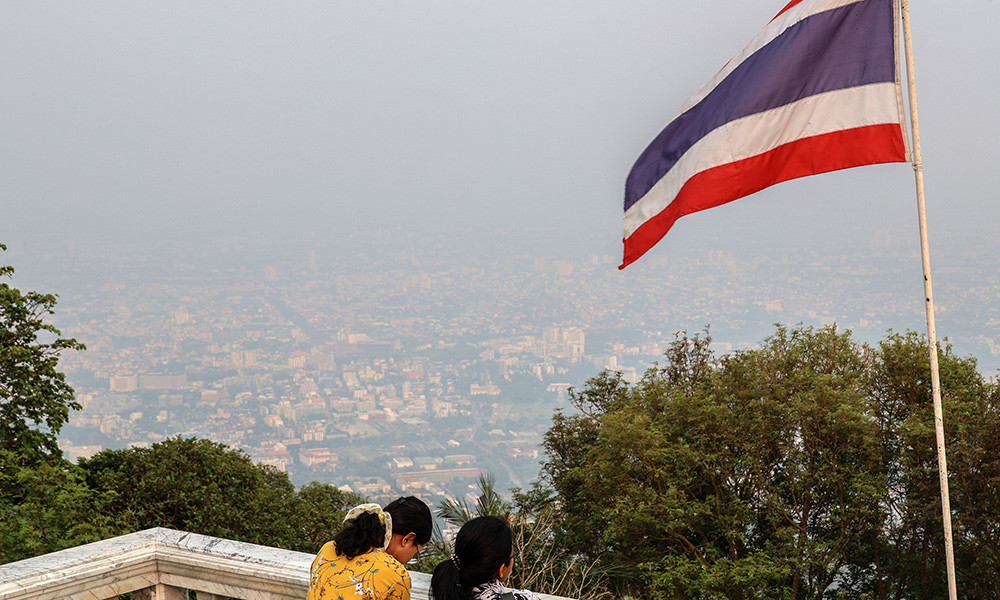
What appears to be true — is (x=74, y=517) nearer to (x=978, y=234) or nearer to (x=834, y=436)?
(x=834, y=436)

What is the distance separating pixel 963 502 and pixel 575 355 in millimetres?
120391

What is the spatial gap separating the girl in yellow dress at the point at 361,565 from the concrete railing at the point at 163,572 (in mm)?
122

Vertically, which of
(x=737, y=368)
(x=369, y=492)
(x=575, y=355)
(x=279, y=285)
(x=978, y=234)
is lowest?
(x=369, y=492)

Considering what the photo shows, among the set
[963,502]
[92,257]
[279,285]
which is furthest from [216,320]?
[963,502]

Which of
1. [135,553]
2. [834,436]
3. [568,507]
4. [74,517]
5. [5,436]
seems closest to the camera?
[135,553]

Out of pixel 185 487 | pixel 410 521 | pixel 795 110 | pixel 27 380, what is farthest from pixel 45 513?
pixel 795 110

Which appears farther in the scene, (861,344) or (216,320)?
(216,320)

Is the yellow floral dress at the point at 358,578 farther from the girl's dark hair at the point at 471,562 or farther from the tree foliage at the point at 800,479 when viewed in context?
the tree foliage at the point at 800,479

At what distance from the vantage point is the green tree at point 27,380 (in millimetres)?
12812

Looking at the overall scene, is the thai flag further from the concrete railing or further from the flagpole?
the concrete railing

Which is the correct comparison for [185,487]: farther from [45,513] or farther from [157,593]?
[157,593]

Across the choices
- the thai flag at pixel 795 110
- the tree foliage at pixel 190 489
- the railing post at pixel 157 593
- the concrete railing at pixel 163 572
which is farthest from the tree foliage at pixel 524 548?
the concrete railing at pixel 163 572

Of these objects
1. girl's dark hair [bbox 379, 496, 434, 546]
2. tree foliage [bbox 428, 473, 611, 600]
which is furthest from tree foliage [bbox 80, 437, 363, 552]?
girl's dark hair [bbox 379, 496, 434, 546]

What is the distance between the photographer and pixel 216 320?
14650cm
